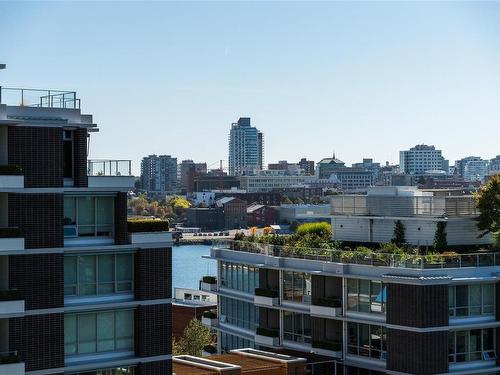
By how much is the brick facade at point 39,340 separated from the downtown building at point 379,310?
14.1 m

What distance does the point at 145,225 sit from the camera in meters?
31.0

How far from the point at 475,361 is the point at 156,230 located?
49.1 feet

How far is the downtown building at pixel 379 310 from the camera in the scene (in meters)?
37.9

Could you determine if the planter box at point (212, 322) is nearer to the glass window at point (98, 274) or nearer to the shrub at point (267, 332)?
the shrub at point (267, 332)

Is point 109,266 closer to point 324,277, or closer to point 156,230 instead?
point 156,230

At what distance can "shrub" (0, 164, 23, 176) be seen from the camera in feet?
91.7

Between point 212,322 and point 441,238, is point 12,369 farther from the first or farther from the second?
point 212,322

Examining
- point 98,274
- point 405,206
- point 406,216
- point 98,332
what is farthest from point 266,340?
point 98,274

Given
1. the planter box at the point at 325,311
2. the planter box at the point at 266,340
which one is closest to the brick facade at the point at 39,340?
the planter box at the point at 325,311

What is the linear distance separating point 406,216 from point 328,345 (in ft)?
24.7

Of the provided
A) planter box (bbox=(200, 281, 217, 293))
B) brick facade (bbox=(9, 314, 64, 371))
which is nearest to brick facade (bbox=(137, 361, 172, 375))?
brick facade (bbox=(9, 314, 64, 371))

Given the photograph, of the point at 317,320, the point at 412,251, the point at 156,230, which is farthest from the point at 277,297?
the point at 156,230

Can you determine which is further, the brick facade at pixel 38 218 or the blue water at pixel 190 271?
the blue water at pixel 190 271

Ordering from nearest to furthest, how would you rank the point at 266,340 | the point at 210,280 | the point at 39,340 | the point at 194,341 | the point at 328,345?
the point at 39,340, the point at 328,345, the point at 266,340, the point at 210,280, the point at 194,341
